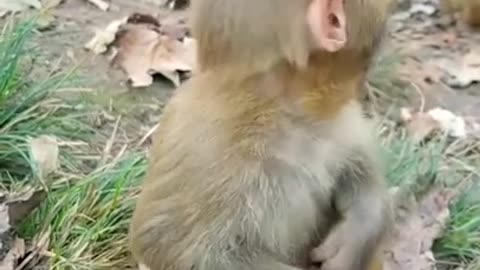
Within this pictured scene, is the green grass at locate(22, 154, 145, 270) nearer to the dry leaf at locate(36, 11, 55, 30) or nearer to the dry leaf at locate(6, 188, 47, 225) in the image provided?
the dry leaf at locate(6, 188, 47, 225)

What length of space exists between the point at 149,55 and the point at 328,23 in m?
1.78

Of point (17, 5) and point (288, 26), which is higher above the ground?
point (288, 26)

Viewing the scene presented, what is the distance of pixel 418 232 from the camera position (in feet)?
10.2

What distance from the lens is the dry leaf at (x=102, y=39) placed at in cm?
384

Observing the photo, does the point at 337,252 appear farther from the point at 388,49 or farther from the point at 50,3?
the point at 50,3

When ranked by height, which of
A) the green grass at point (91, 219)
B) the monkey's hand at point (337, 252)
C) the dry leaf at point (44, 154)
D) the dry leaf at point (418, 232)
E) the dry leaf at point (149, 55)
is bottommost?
the dry leaf at point (418, 232)

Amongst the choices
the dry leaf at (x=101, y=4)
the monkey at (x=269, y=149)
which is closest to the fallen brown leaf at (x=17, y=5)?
the dry leaf at (x=101, y=4)

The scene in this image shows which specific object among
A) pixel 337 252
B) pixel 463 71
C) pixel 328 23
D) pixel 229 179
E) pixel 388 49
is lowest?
pixel 463 71

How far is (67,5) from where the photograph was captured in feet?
13.4

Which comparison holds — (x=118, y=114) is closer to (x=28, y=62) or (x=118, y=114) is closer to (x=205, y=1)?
(x=28, y=62)

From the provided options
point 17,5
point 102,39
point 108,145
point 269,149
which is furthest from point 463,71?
point 269,149

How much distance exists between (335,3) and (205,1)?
186 mm

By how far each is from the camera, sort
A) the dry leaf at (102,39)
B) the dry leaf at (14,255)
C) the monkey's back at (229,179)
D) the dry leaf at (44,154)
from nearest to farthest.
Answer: the monkey's back at (229,179), the dry leaf at (14,255), the dry leaf at (44,154), the dry leaf at (102,39)

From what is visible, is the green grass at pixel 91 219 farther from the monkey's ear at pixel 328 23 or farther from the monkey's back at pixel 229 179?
the monkey's ear at pixel 328 23
